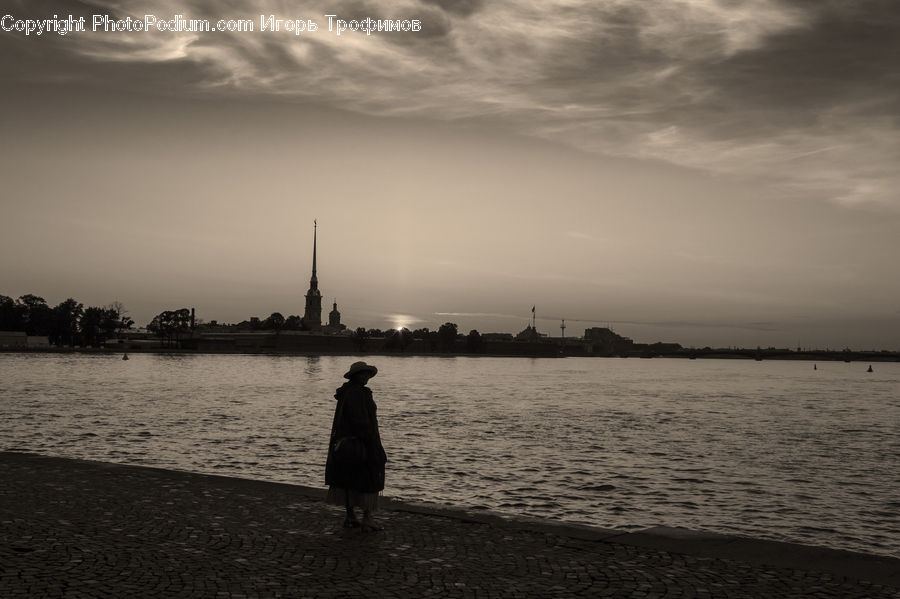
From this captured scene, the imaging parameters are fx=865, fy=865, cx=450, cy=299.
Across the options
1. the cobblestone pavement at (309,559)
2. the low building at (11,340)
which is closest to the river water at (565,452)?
the cobblestone pavement at (309,559)

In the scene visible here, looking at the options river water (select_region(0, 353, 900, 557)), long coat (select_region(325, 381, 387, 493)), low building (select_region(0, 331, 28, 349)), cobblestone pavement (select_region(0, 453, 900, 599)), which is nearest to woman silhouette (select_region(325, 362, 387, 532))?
long coat (select_region(325, 381, 387, 493))

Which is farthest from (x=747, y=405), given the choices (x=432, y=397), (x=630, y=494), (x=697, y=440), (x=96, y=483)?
(x=96, y=483)

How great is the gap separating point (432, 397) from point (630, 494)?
49582 mm

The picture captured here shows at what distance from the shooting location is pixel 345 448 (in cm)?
1187

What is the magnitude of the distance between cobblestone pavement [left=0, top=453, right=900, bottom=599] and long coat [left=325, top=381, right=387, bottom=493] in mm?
659

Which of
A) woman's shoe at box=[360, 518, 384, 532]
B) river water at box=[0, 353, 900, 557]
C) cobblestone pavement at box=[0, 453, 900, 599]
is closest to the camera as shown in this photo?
cobblestone pavement at box=[0, 453, 900, 599]

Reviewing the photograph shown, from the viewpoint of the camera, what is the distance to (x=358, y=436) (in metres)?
11.9

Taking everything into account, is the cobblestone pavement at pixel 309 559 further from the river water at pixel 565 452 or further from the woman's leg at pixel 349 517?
the river water at pixel 565 452

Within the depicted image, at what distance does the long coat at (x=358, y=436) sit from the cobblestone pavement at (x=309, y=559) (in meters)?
0.66

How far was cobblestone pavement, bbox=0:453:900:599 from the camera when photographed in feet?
29.0

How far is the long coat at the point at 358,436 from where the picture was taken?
38.7ft

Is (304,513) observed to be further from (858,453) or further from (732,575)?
(858,453)

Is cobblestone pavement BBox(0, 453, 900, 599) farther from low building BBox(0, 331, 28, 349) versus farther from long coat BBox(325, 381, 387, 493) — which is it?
low building BBox(0, 331, 28, 349)

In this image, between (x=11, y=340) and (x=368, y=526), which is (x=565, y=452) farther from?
(x=11, y=340)
